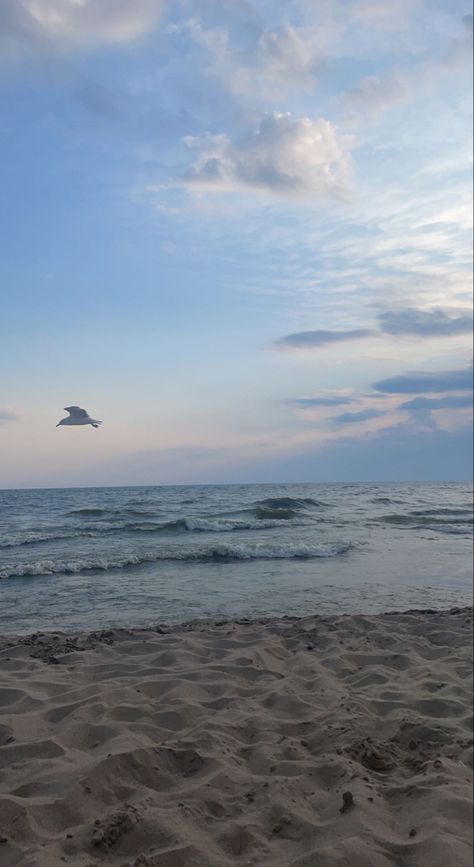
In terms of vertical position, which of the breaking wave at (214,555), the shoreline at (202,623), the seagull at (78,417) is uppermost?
the seagull at (78,417)

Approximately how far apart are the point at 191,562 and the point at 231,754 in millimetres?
7212

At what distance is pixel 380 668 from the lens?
530 centimetres

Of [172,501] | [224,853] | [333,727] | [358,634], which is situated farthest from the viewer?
[172,501]

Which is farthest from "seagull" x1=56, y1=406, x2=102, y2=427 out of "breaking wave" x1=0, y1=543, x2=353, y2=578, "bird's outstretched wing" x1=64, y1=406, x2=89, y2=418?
"breaking wave" x1=0, y1=543, x2=353, y2=578

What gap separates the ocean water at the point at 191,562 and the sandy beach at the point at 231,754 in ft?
3.20

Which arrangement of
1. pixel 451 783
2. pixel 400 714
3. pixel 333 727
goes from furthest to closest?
pixel 400 714 → pixel 333 727 → pixel 451 783

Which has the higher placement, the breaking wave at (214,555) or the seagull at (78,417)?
the seagull at (78,417)

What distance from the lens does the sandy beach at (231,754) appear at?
266cm

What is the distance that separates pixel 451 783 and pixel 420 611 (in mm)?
4748

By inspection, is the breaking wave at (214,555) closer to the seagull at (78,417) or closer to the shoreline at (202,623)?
the shoreline at (202,623)

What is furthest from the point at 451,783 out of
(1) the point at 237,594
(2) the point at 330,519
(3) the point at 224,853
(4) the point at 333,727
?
(2) the point at 330,519

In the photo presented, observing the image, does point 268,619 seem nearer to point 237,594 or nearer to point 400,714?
point 237,594

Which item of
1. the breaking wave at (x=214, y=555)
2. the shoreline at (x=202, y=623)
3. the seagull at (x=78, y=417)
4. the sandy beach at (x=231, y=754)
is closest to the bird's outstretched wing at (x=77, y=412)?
the seagull at (x=78, y=417)

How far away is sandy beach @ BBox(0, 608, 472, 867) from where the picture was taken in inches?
105
